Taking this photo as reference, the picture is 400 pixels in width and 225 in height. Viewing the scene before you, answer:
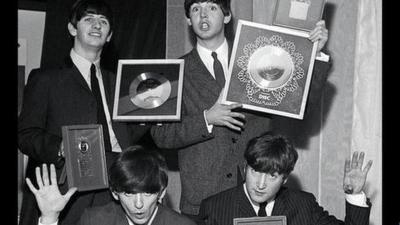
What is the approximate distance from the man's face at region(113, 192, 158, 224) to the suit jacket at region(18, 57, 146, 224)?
24cm

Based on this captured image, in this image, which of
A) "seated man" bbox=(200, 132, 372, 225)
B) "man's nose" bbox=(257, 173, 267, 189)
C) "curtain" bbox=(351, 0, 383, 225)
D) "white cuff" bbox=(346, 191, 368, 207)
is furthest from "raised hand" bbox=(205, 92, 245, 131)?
"curtain" bbox=(351, 0, 383, 225)

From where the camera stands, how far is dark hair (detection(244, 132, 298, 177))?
227 cm

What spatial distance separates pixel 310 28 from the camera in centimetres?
251

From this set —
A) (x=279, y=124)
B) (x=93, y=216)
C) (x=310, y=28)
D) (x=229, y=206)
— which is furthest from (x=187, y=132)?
(x=279, y=124)

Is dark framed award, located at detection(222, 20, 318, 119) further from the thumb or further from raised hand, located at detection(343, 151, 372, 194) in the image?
the thumb

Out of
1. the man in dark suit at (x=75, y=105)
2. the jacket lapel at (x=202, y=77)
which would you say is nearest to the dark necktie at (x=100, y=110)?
the man in dark suit at (x=75, y=105)

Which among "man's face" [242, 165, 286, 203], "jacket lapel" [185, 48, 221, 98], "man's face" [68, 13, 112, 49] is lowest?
"man's face" [242, 165, 286, 203]

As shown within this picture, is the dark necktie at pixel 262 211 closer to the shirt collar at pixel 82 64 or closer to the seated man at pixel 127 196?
the seated man at pixel 127 196

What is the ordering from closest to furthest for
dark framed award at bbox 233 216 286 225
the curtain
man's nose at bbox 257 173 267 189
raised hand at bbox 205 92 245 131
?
dark framed award at bbox 233 216 286 225, man's nose at bbox 257 173 267 189, raised hand at bbox 205 92 245 131, the curtain

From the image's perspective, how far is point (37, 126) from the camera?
7.61 feet

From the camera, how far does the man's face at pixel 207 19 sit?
2504 millimetres

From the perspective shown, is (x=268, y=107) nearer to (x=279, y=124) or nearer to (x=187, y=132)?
(x=187, y=132)
